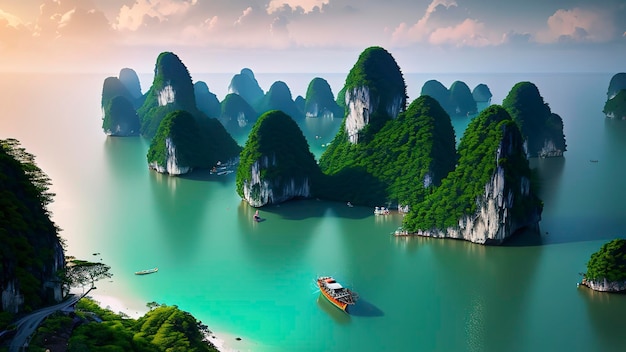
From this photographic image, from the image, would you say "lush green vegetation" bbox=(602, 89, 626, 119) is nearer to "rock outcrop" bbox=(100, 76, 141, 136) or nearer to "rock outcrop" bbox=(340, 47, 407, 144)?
"rock outcrop" bbox=(340, 47, 407, 144)

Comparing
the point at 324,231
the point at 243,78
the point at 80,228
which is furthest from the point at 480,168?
the point at 243,78

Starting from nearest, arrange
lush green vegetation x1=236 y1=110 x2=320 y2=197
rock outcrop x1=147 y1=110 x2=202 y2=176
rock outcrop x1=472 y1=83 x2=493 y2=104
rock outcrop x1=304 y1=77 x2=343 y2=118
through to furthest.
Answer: lush green vegetation x1=236 y1=110 x2=320 y2=197 → rock outcrop x1=147 y1=110 x2=202 y2=176 → rock outcrop x1=304 y1=77 x2=343 y2=118 → rock outcrop x1=472 y1=83 x2=493 y2=104

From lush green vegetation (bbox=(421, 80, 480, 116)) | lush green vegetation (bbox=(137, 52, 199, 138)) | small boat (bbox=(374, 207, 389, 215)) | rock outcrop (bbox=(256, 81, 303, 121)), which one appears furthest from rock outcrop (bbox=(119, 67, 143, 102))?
small boat (bbox=(374, 207, 389, 215))

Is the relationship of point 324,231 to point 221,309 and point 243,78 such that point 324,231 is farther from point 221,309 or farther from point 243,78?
point 243,78

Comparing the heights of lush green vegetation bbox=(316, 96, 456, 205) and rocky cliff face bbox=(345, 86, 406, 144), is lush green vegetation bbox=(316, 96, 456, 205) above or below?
below

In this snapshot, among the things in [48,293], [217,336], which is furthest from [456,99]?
[48,293]
